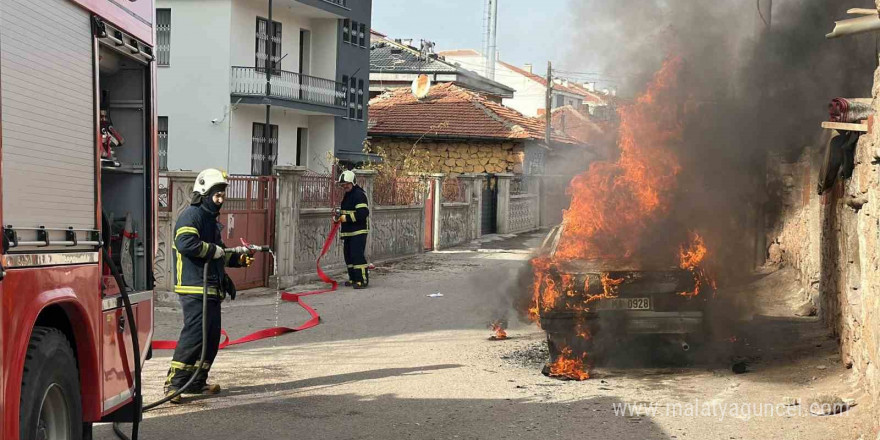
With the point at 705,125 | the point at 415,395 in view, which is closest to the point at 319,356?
the point at 415,395

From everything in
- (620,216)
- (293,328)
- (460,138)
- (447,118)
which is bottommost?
(293,328)

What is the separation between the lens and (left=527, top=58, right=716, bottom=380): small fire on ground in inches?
366

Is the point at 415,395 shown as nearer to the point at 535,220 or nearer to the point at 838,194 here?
the point at 838,194

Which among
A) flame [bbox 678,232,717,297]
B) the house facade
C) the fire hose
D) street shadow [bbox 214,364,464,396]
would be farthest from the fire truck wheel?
the house facade

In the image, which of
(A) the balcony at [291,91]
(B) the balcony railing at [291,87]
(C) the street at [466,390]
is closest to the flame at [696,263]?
(C) the street at [466,390]

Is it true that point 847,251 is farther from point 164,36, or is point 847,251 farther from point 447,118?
point 447,118

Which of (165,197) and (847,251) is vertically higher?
(165,197)

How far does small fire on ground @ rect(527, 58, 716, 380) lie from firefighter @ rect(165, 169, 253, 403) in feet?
10.0

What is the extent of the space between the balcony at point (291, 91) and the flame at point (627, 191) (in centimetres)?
2291

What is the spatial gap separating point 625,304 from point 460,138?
109ft

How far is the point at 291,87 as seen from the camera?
116 ft

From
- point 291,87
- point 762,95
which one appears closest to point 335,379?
point 762,95

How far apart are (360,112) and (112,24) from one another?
1388 inches

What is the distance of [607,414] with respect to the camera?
778cm
